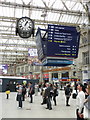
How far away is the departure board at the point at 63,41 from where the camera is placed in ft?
31.8

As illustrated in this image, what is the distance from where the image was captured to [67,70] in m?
36.6

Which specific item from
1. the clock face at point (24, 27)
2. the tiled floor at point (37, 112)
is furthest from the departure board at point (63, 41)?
the tiled floor at point (37, 112)

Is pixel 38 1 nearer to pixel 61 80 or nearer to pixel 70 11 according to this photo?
pixel 70 11

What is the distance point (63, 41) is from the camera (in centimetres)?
996

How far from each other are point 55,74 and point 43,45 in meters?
33.3

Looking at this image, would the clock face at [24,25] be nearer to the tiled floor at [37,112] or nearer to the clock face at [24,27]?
the clock face at [24,27]

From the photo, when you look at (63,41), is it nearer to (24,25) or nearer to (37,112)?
(24,25)

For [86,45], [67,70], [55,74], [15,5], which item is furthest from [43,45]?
[55,74]

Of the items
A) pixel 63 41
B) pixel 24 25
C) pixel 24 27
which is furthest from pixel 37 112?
pixel 24 25

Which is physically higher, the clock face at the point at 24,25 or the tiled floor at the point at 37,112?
the clock face at the point at 24,25

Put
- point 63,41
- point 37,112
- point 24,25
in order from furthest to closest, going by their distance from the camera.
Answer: point 24,25 → point 63,41 → point 37,112

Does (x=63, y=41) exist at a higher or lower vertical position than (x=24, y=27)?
lower

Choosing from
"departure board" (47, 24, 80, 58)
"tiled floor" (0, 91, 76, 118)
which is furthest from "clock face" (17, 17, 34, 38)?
"tiled floor" (0, 91, 76, 118)

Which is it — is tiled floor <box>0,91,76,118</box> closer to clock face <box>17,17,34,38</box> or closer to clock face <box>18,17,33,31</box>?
clock face <box>17,17,34,38</box>
